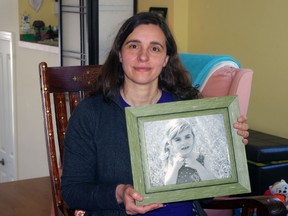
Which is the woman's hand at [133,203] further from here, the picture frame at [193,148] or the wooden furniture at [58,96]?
the wooden furniture at [58,96]

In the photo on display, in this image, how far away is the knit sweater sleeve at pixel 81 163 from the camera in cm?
143

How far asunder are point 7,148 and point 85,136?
3.63 m

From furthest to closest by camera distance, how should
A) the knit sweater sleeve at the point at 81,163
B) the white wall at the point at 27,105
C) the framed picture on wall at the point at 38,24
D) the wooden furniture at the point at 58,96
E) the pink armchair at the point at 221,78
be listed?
the white wall at the point at 27,105 → the framed picture on wall at the point at 38,24 → the pink armchair at the point at 221,78 → the wooden furniture at the point at 58,96 → the knit sweater sleeve at the point at 81,163

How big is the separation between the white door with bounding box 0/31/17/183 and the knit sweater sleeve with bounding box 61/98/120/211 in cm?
318

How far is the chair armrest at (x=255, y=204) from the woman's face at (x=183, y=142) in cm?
30

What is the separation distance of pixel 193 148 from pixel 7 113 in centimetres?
372

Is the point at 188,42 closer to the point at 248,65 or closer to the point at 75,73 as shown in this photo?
the point at 248,65

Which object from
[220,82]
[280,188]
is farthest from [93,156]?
[280,188]

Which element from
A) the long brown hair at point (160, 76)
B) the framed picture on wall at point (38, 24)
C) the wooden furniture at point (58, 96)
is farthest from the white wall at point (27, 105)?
the long brown hair at point (160, 76)

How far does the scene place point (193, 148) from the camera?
1.36m

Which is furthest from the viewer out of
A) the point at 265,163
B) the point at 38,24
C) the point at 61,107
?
the point at 38,24

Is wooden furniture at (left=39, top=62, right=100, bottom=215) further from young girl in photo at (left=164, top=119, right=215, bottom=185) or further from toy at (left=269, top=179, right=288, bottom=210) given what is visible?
toy at (left=269, top=179, right=288, bottom=210)

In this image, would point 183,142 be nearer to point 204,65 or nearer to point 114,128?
point 114,128

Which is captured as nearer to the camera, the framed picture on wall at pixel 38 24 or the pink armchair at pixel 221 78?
the pink armchair at pixel 221 78
